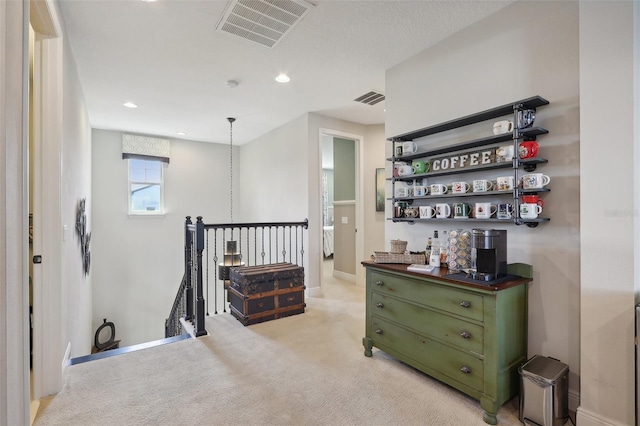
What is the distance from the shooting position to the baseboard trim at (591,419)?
1614 millimetres

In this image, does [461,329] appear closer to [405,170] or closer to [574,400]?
[574,400]

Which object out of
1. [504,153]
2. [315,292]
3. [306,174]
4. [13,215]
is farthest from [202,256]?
[504,153]

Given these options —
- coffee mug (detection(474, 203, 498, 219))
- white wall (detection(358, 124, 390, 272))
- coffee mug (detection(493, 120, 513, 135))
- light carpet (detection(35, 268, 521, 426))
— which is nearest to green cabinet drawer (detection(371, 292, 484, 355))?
light carpet (detection(35, 268, 521, 426))

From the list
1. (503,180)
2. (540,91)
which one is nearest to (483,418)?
(503,180)

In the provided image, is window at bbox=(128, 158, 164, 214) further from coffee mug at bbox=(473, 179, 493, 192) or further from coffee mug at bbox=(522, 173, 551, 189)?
coffee mug at bbox=(522, 173, 551, 189)

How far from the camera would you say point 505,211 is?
6.84 feet

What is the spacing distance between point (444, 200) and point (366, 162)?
8.39 feet

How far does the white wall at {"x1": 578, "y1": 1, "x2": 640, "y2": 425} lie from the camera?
157 centimetres

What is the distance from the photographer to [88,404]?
1968mm

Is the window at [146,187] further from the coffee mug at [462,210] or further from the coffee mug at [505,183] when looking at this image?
the coffee mug at [505,183]

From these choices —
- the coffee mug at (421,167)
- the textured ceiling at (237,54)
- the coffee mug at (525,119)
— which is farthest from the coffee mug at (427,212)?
the textured ceiling at (237,54)

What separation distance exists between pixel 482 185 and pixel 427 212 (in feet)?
1.66

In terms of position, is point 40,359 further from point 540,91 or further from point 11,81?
point 540,91

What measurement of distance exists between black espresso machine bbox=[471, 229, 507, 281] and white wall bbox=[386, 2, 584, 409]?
250 millimetres
